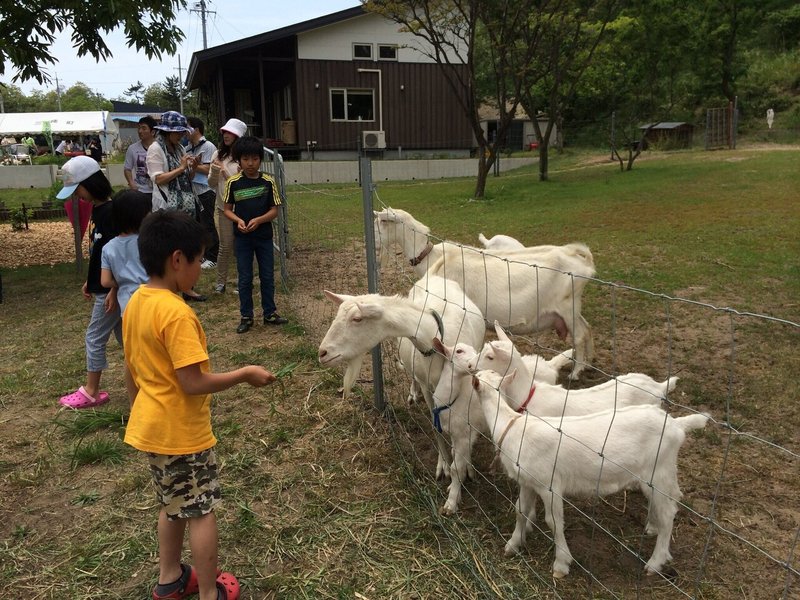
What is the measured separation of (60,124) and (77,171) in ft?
115

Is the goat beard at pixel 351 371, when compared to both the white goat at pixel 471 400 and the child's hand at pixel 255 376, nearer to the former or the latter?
the white goat at pixel 471 400

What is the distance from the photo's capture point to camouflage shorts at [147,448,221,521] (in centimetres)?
230

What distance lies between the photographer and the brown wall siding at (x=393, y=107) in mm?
22641

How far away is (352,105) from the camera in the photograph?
2352 cm

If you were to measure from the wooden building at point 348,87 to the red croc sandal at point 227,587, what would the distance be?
1943 cm

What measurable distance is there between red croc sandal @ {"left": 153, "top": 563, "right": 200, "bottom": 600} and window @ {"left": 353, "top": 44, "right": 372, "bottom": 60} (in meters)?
22.7

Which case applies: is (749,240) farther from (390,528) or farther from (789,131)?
(789,131)

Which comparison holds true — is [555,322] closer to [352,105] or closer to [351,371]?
[351,371]

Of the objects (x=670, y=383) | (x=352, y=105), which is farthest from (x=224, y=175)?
(x=352, y=105)

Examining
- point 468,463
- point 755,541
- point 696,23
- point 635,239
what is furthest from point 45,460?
point 696,23

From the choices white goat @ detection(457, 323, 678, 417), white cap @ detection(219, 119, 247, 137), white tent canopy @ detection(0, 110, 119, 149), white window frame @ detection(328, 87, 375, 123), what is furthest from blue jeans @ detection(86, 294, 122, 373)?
white tent canopy @ detection(0, 110, 119, 149)

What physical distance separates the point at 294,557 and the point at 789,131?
28135 millimetres

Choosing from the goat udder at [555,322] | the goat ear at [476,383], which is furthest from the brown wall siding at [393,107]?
the goat ear at [476,383]

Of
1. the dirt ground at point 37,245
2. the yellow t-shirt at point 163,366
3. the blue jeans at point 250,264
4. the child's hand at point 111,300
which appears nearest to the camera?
the yellow t-shirt at point 163,366
